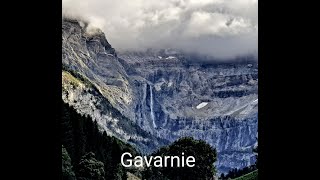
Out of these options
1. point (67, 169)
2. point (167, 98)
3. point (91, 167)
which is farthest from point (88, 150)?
point (167, 98)

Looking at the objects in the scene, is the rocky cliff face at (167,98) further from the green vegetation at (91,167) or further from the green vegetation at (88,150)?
the green vegetation at (91,167)

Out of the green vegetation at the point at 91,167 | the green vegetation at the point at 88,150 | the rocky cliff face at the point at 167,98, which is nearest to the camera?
the green vegetation at the point at 88,150

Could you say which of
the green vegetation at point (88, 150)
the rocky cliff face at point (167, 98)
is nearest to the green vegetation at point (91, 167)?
the green vegetation at point (88, 150)

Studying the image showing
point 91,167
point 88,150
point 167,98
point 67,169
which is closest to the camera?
point 67,169

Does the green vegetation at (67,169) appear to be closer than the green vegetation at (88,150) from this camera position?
Yes

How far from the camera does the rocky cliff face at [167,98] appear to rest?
66812 mm

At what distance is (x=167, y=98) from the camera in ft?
262

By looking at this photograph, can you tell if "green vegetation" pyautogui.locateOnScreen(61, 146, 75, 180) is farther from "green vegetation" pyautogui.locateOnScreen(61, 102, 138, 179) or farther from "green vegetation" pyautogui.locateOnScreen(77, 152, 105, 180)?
"green vegetation" pyautogui.locateOnScreen(77, 152, 105, 180)

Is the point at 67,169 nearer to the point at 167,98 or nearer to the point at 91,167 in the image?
the point at 91,167
